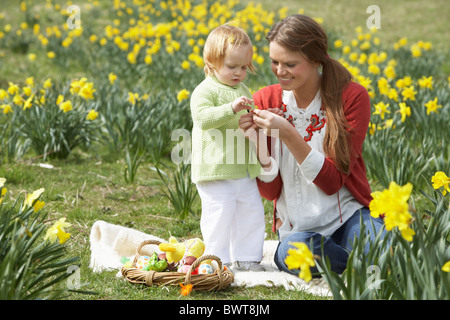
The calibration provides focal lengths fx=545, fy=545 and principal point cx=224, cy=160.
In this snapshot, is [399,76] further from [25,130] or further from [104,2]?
[104,2]

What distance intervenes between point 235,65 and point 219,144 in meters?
0.37

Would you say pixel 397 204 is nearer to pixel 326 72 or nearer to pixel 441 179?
pixel 441 179

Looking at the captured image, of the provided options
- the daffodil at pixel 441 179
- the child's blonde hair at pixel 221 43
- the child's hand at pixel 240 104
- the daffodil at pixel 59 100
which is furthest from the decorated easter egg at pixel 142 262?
the daffodil at pixel 59 100

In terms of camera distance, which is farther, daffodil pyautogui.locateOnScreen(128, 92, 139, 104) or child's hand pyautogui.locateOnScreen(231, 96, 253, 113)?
daffodil pyautogui.locateOnScreen(128, 92, 139, 104)

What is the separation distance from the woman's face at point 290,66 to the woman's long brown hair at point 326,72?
0.02m

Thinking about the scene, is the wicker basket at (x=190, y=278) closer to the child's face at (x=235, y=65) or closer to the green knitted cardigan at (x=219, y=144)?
the green knitted cardigan at (x=219, y=144)

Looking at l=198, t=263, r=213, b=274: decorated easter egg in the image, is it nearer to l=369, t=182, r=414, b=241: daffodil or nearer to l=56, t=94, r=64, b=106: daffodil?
l=369, t=182, r=414, b=241: daffodil

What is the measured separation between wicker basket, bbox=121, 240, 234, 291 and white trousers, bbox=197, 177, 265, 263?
0.20 metres

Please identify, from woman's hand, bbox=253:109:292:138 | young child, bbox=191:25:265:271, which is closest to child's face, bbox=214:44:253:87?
young child, bbox=191:25:265:271

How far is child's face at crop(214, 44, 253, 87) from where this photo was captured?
2.42 m

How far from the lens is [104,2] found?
11.3m

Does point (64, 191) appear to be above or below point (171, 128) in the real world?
below

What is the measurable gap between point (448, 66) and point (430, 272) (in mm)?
7193
